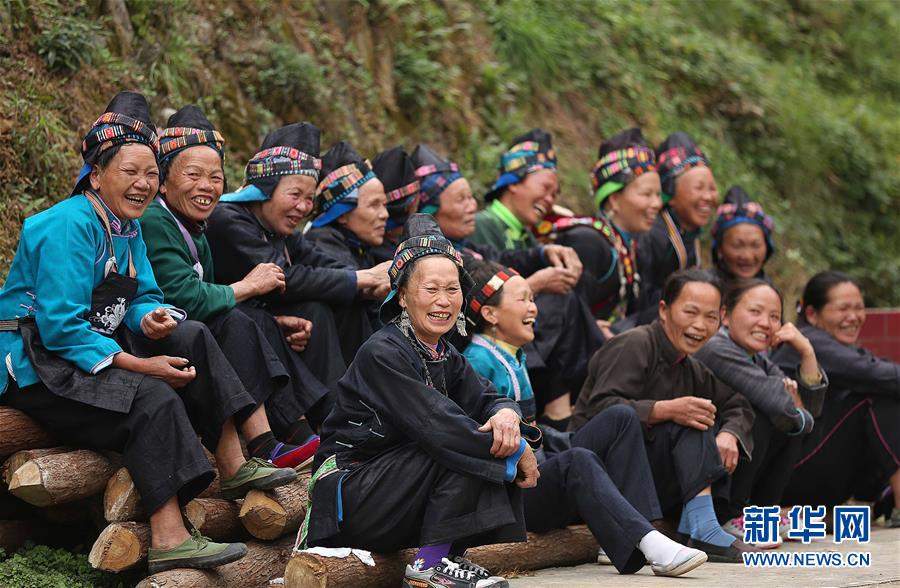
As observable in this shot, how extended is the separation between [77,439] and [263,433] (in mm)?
838

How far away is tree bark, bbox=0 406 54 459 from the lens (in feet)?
15.5

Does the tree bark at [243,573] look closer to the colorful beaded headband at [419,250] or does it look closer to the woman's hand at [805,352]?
the colorful beaded headband at [419,250]

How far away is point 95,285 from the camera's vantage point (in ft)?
16.0

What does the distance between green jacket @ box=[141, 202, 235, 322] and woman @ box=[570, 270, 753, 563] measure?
201cm

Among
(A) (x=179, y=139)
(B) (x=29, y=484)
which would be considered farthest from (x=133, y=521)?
(A) (x=179, y=139)

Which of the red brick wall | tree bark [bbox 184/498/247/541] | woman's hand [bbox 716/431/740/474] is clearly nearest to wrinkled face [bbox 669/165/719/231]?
the red brick wall

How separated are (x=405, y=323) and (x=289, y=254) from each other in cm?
151

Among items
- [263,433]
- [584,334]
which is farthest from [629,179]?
[263,433]

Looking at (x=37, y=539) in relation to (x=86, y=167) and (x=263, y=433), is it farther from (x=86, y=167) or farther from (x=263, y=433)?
(x=86, y=167)

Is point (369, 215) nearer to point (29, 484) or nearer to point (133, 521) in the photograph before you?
point (133, 521)

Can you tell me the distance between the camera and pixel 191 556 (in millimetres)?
4598

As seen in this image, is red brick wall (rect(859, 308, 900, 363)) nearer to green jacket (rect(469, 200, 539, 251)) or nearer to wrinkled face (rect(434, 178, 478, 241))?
green jacket (rect(469, 200, 539, 251))

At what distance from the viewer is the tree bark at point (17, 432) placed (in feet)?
15.5

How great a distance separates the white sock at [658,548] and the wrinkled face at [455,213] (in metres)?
2.61
